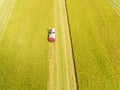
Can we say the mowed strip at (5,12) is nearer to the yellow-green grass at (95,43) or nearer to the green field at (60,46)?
the green field at (60,46)

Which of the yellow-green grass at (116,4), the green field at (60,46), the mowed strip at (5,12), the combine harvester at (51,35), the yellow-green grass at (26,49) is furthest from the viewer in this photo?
the yellow-green grass at (116,4)

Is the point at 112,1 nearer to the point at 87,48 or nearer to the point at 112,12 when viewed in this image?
the point at 112,12

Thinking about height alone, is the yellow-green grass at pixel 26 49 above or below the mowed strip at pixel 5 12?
below

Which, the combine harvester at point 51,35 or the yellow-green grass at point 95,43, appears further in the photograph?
the combine harvester at point 51,35

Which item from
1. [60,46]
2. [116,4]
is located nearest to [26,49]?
[60,46]

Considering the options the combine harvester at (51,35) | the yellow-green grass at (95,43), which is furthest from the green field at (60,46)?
the combine harvester at (51,35)

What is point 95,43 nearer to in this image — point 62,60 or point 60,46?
point 60,46

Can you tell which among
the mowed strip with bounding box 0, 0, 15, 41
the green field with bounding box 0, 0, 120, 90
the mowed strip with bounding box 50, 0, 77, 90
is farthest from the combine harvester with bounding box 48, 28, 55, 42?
the mowed strip with bounding box 0, 0, 15, 41

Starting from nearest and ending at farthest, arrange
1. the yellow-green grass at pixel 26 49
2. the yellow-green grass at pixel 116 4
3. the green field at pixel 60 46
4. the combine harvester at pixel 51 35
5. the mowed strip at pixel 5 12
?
the yellow-green grass at pixel 26 49 < the green field at pixel 60 46 < the combine harvester at pixel 51 35 < the mowed strip at pixel 5 12 < the yellow-green grass at pixel 116 4
